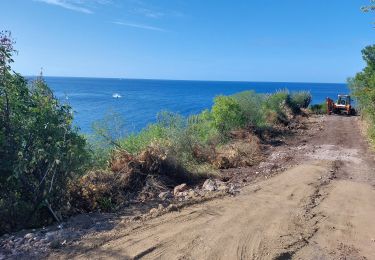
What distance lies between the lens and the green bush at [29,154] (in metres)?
6.62

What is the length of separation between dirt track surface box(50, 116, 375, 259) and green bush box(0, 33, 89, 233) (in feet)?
4.33

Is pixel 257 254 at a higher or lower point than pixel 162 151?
lower

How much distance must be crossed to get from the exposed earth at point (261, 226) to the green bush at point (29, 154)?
1.17m

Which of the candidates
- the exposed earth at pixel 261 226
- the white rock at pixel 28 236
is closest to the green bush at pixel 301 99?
the exposed earth at pixel 261 226

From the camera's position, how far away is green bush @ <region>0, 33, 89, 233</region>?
6621mm

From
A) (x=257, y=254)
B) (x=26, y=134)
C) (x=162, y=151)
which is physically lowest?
(x=257, y=254)

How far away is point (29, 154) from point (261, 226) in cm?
423

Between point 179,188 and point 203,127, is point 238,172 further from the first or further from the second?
point 203,127

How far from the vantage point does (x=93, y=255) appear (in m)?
5.66

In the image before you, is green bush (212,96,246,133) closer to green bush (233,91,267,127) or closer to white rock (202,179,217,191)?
green bush (233,91,267,127)

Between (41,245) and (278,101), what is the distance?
2441 cm

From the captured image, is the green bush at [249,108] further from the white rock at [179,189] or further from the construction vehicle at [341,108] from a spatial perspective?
the construction vehicle at [341,108]

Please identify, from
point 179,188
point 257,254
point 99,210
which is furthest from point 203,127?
point 257,254

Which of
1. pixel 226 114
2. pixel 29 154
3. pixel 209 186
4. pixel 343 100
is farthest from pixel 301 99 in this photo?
pixel 29 154
